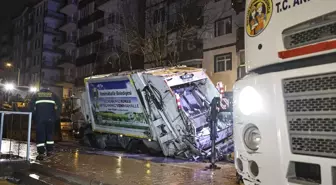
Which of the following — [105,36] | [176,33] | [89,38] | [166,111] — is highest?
[89,38]

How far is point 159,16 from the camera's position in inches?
1022

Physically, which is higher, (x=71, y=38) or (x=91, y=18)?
(x=91, y=18)

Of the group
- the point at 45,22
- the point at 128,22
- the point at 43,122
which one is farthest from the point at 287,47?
the point at 45,22

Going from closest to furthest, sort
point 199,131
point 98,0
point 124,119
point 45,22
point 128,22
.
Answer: point 199,131
point 124,119
point 128,22
point 98,0
point 45,22

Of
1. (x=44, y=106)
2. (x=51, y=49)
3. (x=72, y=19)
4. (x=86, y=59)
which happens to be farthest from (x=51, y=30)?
(x=44, y=106)

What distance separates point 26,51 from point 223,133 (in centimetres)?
5363

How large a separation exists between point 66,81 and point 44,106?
3700cm

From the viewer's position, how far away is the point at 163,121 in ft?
26.5

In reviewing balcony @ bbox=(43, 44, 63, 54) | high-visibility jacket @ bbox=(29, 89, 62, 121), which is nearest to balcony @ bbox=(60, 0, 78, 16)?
balcony @ bbox=(43, 44, 63, 54)

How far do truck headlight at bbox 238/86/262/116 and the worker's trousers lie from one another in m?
6.16

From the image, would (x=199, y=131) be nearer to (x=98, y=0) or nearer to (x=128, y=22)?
(x=128, y=22)

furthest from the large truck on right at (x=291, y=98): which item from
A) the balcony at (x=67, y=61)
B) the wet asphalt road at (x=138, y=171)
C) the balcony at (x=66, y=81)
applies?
the balcony at (x=67, y=61)

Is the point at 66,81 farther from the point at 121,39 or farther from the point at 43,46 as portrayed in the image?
the point at 121,39

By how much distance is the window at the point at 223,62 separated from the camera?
21.5m
